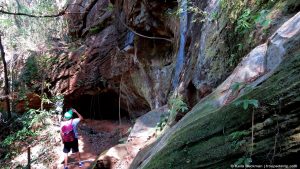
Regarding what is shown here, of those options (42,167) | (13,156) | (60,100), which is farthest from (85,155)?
(60,100)

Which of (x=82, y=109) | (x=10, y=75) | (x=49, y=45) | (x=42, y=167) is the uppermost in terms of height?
(x=49, y=45)

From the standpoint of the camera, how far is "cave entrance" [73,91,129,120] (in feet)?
52.9

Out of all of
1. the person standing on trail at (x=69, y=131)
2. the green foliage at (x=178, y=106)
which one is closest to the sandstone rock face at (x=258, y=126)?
the green foliage at (x=178, y=106)

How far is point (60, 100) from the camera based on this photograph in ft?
46.4

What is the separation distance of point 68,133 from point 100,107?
8470mm

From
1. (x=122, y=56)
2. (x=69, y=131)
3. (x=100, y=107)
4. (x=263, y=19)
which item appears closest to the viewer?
(x=263, y=19)

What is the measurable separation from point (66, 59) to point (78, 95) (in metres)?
1.88

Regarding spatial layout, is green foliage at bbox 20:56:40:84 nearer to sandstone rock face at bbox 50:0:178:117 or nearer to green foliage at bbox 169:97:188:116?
sandstone rock face at bbox 50:0:178:117

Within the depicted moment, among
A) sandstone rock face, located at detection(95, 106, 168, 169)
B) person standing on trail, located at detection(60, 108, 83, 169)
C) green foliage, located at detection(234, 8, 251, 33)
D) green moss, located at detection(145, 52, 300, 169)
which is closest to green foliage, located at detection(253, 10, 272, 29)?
green foliage, located at detection(234, 8, 251, 33)

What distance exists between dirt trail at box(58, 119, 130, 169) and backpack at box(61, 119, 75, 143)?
5.29 ft

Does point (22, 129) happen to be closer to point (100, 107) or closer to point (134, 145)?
point (100, 107)

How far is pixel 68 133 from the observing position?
26.7 feet

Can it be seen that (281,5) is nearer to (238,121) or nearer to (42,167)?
(238,121)

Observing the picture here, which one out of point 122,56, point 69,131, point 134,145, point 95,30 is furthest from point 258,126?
point 95,30
